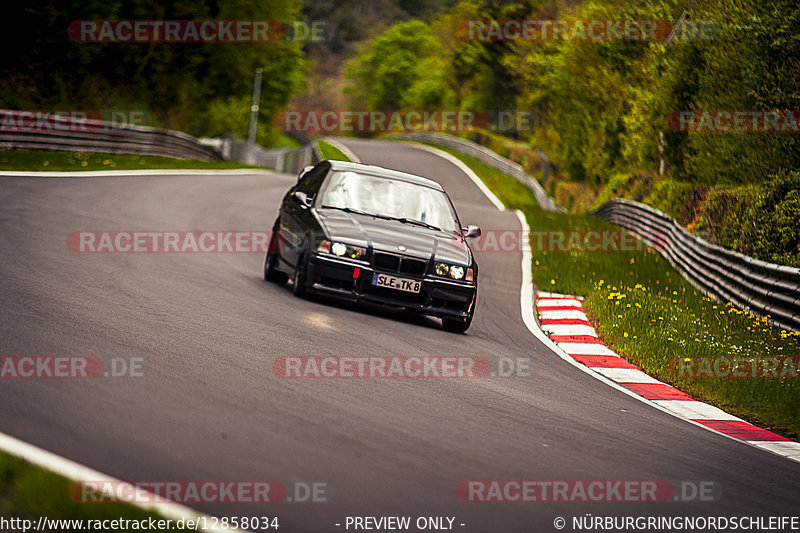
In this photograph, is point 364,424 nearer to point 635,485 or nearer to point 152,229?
point 635,485

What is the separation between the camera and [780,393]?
28.9ft

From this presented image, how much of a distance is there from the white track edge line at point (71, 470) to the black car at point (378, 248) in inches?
223

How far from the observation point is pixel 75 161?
23.1 metres

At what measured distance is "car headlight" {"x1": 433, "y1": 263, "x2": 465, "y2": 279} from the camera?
33.0 ft

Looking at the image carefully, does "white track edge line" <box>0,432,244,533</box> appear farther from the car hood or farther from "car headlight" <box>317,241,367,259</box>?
the car hood

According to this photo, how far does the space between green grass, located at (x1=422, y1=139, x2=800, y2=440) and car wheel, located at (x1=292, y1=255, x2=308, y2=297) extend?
3552 mm

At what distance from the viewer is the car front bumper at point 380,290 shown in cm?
984

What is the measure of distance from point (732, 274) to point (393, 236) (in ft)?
20.2

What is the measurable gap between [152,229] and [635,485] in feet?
34.4

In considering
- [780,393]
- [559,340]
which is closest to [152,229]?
[559,340]
